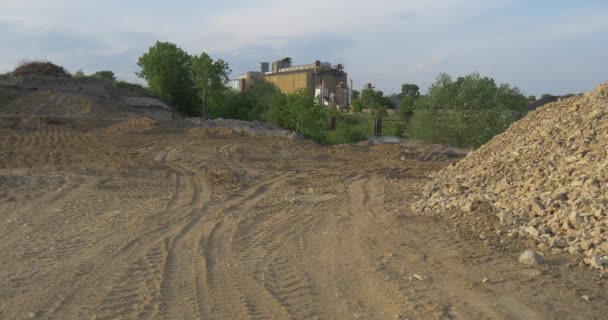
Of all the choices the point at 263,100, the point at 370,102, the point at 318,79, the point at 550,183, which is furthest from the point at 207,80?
the point at 318,79

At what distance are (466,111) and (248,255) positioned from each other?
82.6ft

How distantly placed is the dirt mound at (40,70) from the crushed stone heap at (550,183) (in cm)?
3319

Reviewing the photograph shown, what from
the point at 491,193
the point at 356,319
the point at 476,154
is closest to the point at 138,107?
the point at 476,154

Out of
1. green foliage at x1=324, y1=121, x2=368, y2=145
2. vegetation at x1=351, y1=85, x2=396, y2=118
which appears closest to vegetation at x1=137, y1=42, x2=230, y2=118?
green foliage at x1=324, y1=121, x2=368, y2=145

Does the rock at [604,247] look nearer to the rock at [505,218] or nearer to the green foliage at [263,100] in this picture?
the rock at [505,218]

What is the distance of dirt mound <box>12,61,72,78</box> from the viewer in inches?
1406

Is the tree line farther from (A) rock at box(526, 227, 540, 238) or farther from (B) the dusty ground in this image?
(A) rock at box(526, 227, 540, 238)

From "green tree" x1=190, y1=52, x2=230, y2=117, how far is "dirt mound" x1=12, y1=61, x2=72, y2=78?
886cm

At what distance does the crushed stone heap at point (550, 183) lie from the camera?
5.75 meters

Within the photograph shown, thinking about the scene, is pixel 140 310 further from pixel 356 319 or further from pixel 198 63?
pixel 198 63

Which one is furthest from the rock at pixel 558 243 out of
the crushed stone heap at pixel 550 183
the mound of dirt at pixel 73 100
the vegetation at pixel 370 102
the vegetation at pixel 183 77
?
the vegetation at pixel 370 102

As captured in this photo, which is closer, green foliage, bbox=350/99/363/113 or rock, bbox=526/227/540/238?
rock, bbox=526/227/540/238

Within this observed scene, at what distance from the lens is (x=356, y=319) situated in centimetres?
422

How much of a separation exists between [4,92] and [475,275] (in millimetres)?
30159
